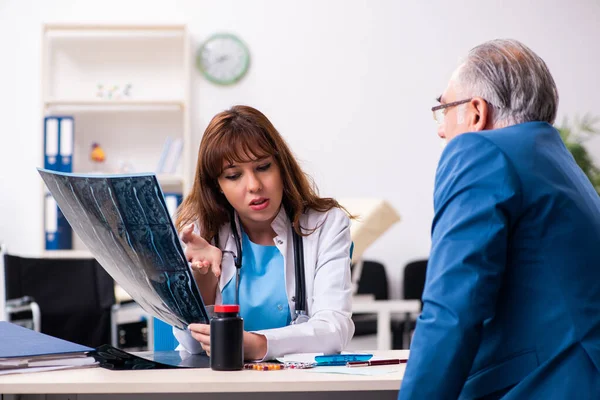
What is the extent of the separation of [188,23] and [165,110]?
61 centimetres

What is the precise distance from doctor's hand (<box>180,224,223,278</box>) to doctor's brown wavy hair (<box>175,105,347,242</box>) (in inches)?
6.0

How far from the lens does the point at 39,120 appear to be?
16.9 feet

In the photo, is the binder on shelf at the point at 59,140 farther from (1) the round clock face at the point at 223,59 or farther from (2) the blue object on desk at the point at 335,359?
(2) the blue object on desk at the point at 335,359

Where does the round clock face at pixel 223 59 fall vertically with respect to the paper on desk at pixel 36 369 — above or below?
above

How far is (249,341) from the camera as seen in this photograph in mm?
1445

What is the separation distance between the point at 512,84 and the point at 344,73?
4.09m

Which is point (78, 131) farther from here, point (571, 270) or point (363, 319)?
point (571, 270)

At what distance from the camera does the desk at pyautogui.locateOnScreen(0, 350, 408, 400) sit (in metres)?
1.20

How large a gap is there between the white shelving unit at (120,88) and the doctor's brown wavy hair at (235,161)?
10.3ft

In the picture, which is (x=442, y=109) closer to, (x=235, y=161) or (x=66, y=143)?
(x=235, y=161)

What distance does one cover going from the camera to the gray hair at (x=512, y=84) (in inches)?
47.1

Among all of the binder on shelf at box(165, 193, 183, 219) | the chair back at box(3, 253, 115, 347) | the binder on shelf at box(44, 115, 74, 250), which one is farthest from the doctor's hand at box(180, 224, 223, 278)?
the binder on shelf at box(44, 115, 74, 250)

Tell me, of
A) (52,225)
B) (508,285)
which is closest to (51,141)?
(52,225)

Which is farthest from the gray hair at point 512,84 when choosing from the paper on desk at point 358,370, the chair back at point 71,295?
the chair back at point 71,295
